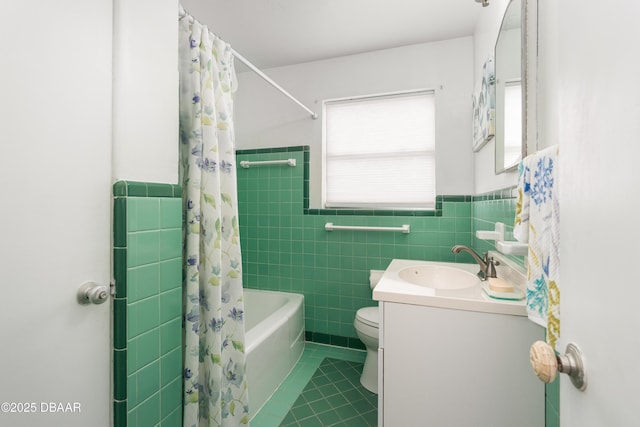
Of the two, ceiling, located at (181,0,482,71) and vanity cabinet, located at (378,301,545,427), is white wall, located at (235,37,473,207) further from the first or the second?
vanity cabinet, located at (378,301,545,427)

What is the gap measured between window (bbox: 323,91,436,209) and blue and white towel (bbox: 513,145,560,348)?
1453 mm

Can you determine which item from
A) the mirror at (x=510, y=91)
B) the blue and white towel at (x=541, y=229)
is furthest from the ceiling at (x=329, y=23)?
the blue and white towel at (x=541, y=229)

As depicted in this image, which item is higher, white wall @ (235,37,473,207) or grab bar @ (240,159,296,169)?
white wall @ (235,37,473,207)

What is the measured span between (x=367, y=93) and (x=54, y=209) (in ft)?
7.16

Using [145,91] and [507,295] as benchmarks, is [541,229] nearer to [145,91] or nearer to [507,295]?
[507,295]

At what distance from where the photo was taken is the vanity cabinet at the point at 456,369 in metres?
1.02

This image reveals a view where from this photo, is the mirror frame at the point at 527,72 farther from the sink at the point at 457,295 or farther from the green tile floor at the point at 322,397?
the green tile floor at the point at 322,397

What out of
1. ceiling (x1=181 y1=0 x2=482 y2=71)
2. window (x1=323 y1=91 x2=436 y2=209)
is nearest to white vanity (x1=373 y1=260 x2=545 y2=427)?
window (x1=323 y1=91 x2=436 y2=209)

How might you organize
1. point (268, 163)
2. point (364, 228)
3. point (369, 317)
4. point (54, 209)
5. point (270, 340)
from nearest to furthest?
point (54, 209), point (270, 340), point (369, 317), point (364, 228), point (268, 163)

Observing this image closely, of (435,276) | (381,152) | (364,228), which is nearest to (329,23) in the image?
(381,152)

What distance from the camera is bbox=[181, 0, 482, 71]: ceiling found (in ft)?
5.98

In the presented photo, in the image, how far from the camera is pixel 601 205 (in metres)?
0.38

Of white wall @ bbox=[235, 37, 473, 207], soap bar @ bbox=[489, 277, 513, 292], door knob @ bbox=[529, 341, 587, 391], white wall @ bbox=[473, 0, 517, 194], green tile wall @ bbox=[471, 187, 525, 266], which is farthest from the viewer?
white wall @ bbox=[235, 37, 473, 207]

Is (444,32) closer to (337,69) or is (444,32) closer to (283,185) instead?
Answer: (337,69)
